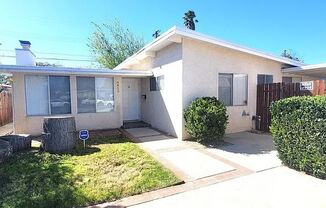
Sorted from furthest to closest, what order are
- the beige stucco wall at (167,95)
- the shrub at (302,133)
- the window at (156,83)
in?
the window at (156,83) → the beige stucco wall at (167,95) → the shrub at (302,133)

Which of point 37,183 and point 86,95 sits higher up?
point 86,95

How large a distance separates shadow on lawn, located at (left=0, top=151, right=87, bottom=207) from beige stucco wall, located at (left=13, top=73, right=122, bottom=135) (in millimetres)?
3301

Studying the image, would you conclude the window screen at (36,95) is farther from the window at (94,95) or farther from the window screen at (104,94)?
the window screen at (104,94)

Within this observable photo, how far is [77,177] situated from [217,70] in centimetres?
670

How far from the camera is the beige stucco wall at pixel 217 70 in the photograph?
8.40 metres

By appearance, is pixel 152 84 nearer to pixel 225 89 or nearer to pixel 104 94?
pixel 104 94

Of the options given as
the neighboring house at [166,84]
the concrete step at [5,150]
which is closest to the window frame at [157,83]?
the neighboring house at [166,84]

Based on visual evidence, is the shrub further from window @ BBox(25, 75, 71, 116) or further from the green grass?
window @ BBox(25, 75, 71, 116)

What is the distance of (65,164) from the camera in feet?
18.5

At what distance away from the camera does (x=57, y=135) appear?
686 centimetres

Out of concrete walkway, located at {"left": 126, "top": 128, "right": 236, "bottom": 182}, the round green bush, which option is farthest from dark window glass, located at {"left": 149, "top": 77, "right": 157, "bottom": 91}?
the round green bush

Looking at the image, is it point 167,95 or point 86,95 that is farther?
point 86,95

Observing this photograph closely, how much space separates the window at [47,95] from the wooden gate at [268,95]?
8844mm

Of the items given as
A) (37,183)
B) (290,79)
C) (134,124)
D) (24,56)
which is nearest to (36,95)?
(24,56)
